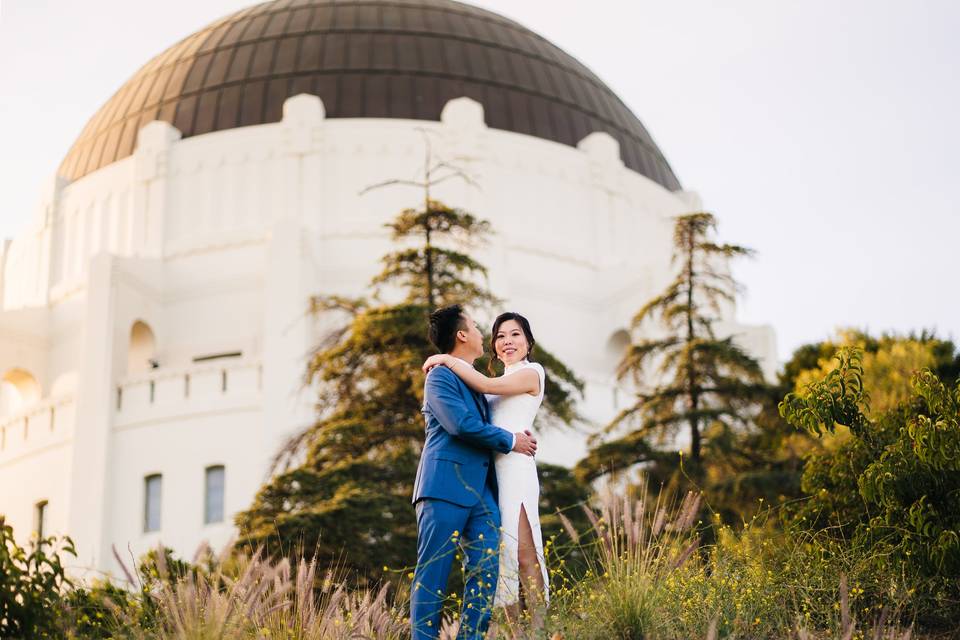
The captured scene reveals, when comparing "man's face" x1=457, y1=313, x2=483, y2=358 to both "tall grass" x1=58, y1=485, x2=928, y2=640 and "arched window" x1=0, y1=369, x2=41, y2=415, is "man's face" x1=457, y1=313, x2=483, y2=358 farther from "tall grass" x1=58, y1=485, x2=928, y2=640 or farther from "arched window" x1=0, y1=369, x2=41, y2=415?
"arched window" x1=0, y1=369, x2=41, y2=415

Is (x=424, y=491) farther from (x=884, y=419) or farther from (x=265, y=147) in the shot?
(x=265, y=147)

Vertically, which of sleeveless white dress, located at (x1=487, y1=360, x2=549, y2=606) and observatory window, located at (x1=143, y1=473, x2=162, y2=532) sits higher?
observatory window, located at (x1=143, y1=473, x2=162, y2=532)

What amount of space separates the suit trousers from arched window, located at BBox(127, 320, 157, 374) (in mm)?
30458

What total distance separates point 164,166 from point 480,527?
33775 millimetres

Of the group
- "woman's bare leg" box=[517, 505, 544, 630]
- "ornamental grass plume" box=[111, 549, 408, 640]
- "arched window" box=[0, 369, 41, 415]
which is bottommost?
"ornamental grass plume" box=[111, 549, 408, 640]

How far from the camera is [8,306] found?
43.6m

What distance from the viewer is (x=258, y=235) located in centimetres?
3709

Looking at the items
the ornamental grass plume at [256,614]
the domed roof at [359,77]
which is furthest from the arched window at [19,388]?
the ornamental grass plume at [256,614]

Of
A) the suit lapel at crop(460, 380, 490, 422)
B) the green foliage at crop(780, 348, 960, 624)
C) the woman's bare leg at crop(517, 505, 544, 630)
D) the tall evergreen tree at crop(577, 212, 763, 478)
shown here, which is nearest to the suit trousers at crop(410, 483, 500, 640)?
the woman's bare leg at crop(517, 505, 544, 630)

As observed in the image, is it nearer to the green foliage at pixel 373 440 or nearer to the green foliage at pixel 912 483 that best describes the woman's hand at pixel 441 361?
the green foliage at pixel 912 483

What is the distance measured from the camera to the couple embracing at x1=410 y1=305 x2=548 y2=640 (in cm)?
711

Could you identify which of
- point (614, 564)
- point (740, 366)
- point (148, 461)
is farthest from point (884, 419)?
point (148, 461)

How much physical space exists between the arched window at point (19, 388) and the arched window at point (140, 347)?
9.50 ft

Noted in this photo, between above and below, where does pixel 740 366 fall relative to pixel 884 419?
above
